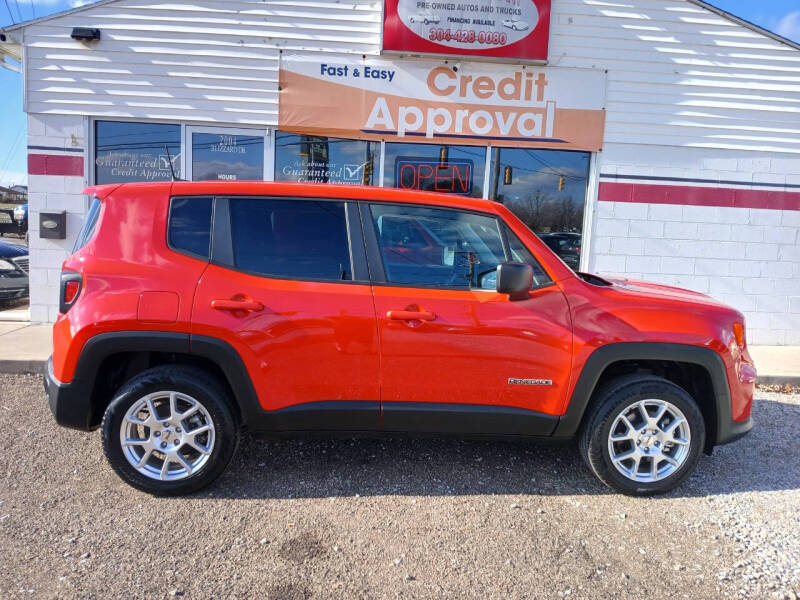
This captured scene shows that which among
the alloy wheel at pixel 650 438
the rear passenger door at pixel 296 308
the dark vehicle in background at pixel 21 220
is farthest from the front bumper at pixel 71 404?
the dark vehicle in background at pixel 21 220

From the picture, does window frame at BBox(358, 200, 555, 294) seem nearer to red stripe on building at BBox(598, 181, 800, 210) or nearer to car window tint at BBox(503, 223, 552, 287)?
car window tint at BBox(503, 223, 552, 287)

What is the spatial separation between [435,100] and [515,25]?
1.36 meters

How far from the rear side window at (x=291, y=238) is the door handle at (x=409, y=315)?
1.10 feet

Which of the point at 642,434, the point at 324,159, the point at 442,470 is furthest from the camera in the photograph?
the point at 324,159

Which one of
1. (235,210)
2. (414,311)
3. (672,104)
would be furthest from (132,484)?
(672,104)

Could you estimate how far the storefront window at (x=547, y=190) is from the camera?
7.30 metres

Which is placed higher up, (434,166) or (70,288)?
(434,166)

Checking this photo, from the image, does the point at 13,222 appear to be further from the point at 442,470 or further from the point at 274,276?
the point at 442,470

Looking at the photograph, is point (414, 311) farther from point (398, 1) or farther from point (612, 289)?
point (398, 1)

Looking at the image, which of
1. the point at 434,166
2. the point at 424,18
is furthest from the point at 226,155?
the point at 424,18

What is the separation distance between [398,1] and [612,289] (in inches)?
207

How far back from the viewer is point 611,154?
7.24 metres

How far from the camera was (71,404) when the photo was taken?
10.1ft

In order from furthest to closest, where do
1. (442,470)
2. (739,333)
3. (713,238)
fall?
(713,238)
(442,470)
(739,333)
